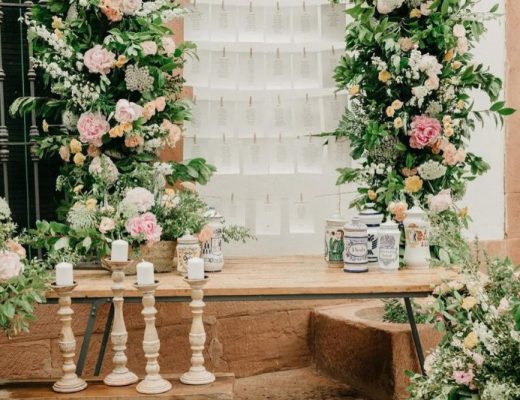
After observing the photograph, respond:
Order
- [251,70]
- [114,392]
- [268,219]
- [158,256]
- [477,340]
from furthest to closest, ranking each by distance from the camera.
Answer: [251,70] → [268,219] → [158,256] → [114,392] → [477,340]

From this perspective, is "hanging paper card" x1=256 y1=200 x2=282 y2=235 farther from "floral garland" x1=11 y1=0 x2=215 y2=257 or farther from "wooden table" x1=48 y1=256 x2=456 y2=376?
"wooden table" x1=48 y1=256 x2=456 y2=376

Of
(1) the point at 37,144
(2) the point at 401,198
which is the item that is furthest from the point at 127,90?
(2) the point at 401,198

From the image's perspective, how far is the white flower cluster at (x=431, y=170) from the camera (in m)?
3.32

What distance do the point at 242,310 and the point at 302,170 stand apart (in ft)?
2.72

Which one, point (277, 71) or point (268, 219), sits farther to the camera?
point (277, 71)

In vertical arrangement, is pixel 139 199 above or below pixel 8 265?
above

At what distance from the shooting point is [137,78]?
3.10m

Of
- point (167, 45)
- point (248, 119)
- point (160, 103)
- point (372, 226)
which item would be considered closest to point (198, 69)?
point (248, 119)

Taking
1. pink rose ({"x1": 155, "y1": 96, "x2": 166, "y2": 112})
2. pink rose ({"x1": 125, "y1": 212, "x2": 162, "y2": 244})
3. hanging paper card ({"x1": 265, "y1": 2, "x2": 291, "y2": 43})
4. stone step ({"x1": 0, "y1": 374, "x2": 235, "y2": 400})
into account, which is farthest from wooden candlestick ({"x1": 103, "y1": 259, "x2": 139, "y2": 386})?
hanging paper card ({"x1": 265, "y1": 2, "x2": 291, "y2": 43})

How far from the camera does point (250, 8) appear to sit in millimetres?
3875

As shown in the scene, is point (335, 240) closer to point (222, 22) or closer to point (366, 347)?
point (366, 347)

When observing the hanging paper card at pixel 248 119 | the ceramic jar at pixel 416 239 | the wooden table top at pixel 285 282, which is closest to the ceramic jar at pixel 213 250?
the wooden table top at pixel 285 282

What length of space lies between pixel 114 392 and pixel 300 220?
172 cm

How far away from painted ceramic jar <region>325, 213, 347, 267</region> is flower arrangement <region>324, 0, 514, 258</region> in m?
0.27
